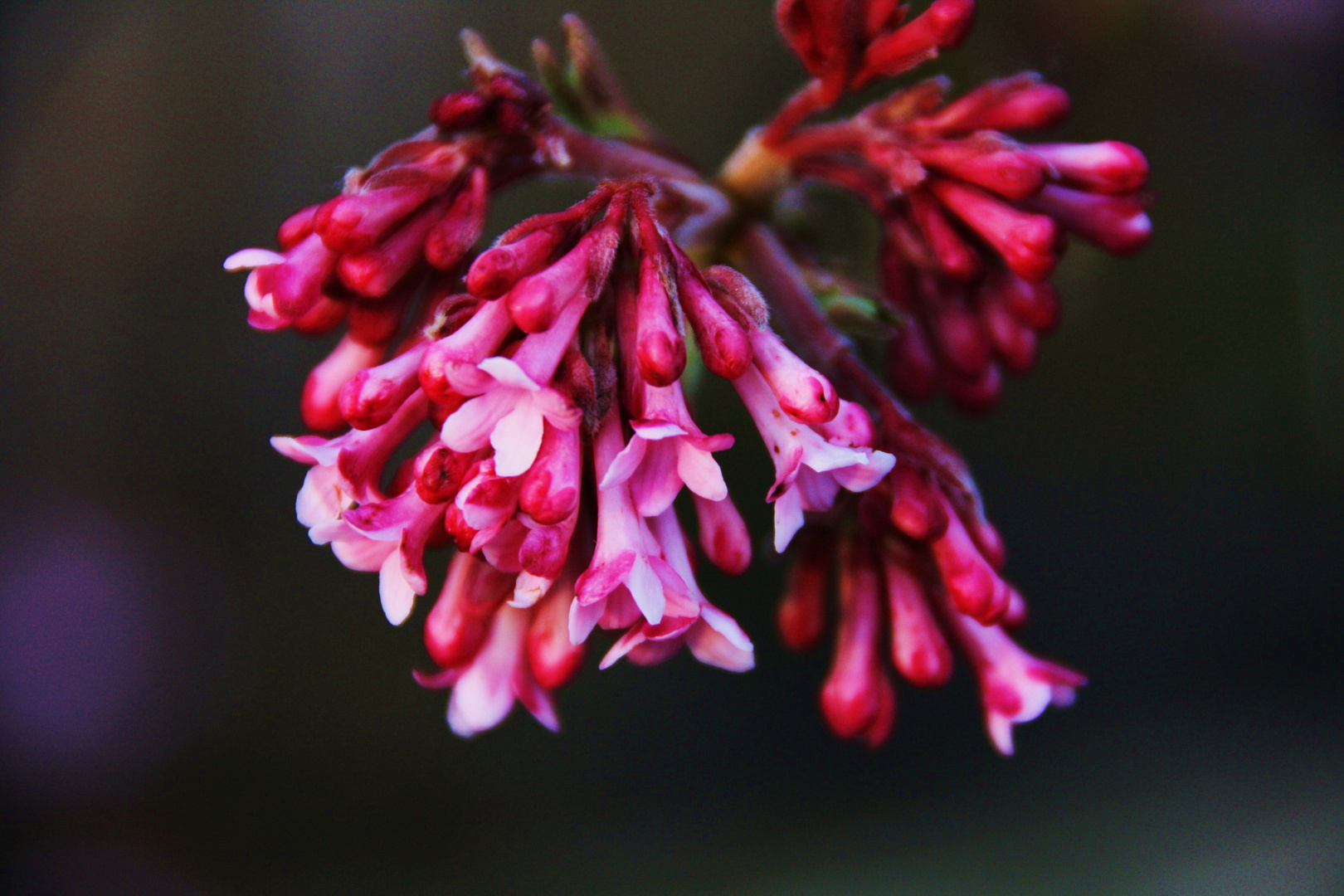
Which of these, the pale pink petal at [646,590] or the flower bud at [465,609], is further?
the flower bud at [465,609]

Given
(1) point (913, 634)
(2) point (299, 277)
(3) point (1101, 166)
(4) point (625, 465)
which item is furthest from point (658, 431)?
(3) point (1101, 166)

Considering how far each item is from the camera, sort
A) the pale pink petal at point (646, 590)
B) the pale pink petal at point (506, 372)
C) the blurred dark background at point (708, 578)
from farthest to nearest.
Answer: the blurred dark background at point (708, 578)
the pale pink petal at point (646, 590)
the pale pink petal at point (506, 372)

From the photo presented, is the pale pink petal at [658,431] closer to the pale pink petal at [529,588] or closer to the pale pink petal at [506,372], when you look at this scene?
the pale pink petal at [506,372]

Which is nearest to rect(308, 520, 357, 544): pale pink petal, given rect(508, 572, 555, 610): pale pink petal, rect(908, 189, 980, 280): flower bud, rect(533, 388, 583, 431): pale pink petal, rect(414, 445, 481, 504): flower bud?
rect(414, 445, 481, 504): flower bud

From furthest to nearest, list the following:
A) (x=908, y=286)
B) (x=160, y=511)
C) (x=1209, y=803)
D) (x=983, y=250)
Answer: (x=160, y=511)
(x=1209, y=803)
(x=908, y=286)
(x=983, y=250)

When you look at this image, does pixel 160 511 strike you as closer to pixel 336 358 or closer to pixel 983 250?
pixel 336 358

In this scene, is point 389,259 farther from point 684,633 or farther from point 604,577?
point 684,633

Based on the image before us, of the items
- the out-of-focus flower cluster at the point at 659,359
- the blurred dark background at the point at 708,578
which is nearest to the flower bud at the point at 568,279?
the out-of-focus flower cluster at the point at 659,359

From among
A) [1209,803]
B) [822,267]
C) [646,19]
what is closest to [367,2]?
[646,19]
